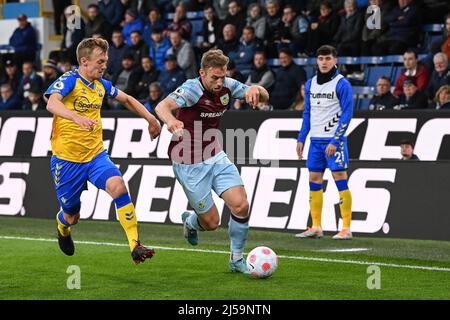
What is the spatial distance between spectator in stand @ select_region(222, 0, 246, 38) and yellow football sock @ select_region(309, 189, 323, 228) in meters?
6.88

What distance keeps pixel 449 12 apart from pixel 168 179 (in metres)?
5.95

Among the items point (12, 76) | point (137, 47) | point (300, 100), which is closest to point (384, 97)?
point (300, 100)

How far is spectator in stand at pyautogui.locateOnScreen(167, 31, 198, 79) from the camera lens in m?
18.7

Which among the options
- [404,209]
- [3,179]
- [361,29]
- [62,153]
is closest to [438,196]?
[404,209]

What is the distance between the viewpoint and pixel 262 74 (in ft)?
56.3

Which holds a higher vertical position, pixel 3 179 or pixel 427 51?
pixel 427 51

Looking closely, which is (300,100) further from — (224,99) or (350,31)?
(224,99)

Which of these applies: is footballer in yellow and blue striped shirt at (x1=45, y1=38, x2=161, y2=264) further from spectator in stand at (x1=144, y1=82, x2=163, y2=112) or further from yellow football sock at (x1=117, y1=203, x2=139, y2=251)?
spectator in stand at (x1=144, y1=82, x2=163, y2=112)

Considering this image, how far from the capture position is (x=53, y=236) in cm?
1284

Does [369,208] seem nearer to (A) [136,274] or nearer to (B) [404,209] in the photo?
(B) [404,209]

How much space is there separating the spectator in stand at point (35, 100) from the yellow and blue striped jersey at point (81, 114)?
400 inches

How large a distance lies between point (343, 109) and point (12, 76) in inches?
450

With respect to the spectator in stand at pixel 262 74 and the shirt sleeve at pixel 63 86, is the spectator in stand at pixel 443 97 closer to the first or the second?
the spectator in stand at pixel 262 74
